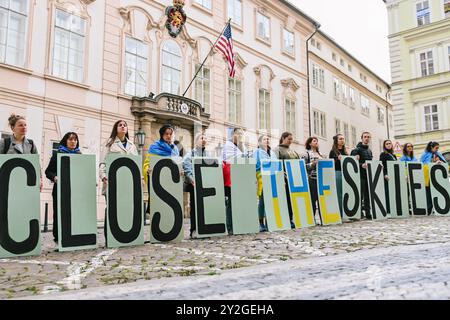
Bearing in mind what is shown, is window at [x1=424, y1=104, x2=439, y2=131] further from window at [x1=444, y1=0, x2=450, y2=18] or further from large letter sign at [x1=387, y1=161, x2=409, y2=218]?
large letter sign at [x1=387, y1=161, x2=409, y2=218]

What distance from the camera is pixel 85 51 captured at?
1320 centimetres

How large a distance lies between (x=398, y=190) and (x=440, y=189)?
119 centimetres

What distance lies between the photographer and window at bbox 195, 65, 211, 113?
17.1 metres

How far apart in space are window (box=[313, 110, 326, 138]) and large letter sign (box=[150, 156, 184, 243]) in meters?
20.4

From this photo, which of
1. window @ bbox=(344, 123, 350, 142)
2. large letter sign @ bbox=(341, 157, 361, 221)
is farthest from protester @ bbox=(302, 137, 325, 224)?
window @ bbox=(344, 123, 350, 142)

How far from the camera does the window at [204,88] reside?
56.2ft

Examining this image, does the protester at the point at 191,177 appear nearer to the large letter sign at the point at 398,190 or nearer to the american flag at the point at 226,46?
the large letter sign at the point at 398,190

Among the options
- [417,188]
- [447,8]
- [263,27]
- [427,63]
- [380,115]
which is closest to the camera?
[417,188]

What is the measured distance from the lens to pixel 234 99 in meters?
18.8

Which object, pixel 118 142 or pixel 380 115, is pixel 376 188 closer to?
pixel 118 142

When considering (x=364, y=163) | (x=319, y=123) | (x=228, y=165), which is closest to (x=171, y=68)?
(x=364, y=163)

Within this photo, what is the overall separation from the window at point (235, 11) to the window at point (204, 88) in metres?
3.22
